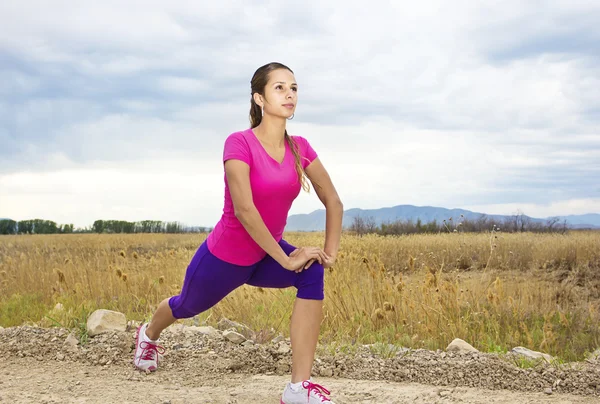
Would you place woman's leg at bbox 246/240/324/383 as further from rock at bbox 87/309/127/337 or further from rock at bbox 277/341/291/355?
rock at bbox 87/309/127/337

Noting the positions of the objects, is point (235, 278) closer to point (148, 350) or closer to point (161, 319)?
point (161, 319)

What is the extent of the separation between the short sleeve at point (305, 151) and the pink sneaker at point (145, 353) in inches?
83.4

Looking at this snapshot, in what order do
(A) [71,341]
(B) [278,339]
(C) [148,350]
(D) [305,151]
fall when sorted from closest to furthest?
1. (D) [305,151]
2. (C) [148,350]
3. (B) [278,339]
4. (A) [71,341]

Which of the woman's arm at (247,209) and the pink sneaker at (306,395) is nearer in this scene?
the woman's arm at (247,209)

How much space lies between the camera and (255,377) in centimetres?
491

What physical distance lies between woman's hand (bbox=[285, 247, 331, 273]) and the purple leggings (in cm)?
6

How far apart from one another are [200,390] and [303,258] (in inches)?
65.4

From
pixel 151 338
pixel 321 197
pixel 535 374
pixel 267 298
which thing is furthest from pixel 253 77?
pixel 267 298

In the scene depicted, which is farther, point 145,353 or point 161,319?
point 145,353

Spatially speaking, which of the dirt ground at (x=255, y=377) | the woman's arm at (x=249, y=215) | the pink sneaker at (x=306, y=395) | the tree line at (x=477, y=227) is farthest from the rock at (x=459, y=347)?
the tree line at (x=477, y=227)

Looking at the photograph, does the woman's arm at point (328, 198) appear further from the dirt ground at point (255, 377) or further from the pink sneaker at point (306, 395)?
the dirt ground at point (255, 377)

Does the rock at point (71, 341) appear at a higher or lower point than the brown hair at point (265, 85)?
lower

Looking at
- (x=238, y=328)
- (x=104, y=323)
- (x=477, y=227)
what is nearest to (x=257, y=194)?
(x=238, y=328)

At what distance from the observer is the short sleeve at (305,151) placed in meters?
3.94
